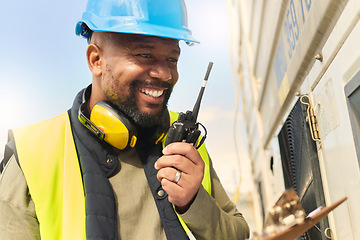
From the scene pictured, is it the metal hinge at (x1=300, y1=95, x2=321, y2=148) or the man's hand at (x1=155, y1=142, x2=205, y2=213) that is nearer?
the man's hand at (x1=155, y1=142, x2=205, y2=213)

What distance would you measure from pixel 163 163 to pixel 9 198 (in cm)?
61

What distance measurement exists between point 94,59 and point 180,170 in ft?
2.42

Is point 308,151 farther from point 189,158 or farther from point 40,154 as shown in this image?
point 40,154

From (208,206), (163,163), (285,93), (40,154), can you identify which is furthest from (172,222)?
(285,93)

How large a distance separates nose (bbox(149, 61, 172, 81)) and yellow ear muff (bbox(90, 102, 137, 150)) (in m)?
0.24

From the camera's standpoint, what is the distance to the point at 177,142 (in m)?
1.42

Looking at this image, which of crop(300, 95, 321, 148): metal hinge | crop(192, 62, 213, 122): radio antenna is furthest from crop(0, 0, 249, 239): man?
crop(300, 95, 321, 148): metal hinge

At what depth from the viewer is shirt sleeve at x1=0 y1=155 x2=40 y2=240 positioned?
1371 millimetres

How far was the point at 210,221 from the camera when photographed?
1513 mm

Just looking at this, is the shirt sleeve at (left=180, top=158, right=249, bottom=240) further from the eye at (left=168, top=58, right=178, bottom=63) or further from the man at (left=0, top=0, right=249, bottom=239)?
the eye at (left=168, top=58, right=178, bottom=63)

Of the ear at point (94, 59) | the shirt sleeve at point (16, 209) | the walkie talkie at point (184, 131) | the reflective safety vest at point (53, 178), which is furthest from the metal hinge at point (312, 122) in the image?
the shirt sleeve at point (16, 209)

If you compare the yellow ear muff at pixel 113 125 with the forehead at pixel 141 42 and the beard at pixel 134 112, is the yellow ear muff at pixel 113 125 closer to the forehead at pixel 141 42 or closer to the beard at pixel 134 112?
the beard at pixel 134 112

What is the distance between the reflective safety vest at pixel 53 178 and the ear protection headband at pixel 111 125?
125 millimetres

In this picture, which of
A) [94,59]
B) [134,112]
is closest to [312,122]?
[134,112]
